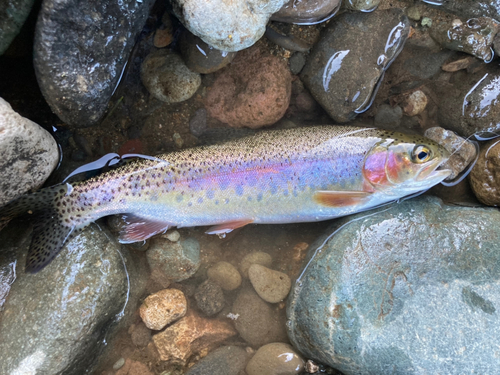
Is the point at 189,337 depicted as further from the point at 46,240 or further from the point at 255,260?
the point at 46,240

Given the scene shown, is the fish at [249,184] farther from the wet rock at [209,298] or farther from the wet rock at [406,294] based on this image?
the wet rock at [209,298]

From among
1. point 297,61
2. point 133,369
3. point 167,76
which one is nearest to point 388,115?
point 297,61

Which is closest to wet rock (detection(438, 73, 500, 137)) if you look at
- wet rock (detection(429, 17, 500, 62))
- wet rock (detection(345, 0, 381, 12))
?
wet rock (detection(429, 17, 500, 62))

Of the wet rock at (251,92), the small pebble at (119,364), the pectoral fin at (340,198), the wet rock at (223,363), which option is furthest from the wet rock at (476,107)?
the small pebble at (119,364)

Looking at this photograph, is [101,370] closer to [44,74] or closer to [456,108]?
[44,74]

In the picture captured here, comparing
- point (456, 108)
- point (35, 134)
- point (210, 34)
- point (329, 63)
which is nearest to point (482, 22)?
point (456, 108)

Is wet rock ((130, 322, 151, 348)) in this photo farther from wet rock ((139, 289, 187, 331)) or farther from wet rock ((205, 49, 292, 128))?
wet rock ((205, 49, 292, 128))
